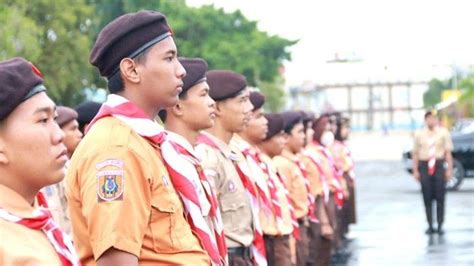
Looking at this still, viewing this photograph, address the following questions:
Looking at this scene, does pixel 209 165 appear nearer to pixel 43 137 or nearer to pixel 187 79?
pixel 187 79

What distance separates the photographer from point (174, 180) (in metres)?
4.59

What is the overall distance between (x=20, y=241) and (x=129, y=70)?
118 centimetres

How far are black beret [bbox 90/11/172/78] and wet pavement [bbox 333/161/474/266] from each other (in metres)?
10.4

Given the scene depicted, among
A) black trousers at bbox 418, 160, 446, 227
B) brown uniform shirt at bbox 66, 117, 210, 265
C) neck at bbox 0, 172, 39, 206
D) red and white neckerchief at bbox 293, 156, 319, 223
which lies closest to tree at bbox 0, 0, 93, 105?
black trousers at bbox 418, 160, 446, 227

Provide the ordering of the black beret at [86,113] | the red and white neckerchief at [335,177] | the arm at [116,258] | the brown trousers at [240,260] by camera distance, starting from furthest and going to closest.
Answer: the red and white neckerchief at [335,177] < the black beret at [86,113] < the brown trousers at [240,260] < the arm at [116,258]

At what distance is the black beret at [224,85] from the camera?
23.8 feet

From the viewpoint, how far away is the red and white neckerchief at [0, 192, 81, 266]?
3600 millimetres

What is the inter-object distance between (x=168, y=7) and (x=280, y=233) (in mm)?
50166

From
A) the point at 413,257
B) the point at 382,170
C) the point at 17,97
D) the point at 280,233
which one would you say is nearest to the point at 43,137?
the point at 17,97

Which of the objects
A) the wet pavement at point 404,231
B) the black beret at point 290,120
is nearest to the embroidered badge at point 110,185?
the black beret at point 290,120

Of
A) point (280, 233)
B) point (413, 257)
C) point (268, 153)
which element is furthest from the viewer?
point (413, 257)

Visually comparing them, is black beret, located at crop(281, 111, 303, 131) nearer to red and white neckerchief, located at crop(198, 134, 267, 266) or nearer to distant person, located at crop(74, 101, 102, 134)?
distant person, located at crop(74, 101, 102, 134)

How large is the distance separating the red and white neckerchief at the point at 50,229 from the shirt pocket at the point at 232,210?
2.90m

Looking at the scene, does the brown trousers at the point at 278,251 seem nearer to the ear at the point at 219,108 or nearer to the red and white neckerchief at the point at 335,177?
the ear at the point at 219,108
